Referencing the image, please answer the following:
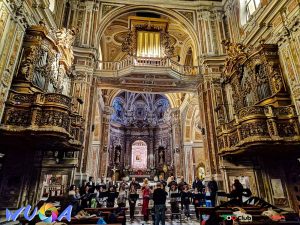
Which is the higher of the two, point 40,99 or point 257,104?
point 257,104

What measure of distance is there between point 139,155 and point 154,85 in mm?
11642

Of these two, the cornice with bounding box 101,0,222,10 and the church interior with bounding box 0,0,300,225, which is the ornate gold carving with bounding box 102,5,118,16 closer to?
the church interior with bounding box 0,0,300,225

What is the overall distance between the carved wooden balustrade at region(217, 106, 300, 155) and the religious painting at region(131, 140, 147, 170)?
15.6 m

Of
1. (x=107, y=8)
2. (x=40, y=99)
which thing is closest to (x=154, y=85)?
(x=107, y=8)

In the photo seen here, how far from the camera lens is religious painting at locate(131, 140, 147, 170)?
22011 mm

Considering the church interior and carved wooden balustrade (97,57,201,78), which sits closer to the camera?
the church interior

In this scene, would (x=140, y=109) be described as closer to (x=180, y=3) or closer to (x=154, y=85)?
(x=154, y=85)

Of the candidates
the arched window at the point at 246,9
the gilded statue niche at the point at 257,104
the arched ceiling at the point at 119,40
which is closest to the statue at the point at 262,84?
the gilded statue niche at the point at 257,104

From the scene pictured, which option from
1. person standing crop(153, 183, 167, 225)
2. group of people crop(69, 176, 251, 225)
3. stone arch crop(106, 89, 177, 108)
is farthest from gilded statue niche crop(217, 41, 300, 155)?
stone arch crop(106, 89, 177, 108)

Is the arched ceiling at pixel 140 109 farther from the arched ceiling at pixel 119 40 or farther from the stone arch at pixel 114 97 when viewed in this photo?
the arched ceiling at pixel 119 40

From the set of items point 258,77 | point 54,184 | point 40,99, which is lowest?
point 54,184

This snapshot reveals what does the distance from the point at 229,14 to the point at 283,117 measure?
8.81m

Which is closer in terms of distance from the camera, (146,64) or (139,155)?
Result: (146,64)

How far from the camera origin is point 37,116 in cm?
629
